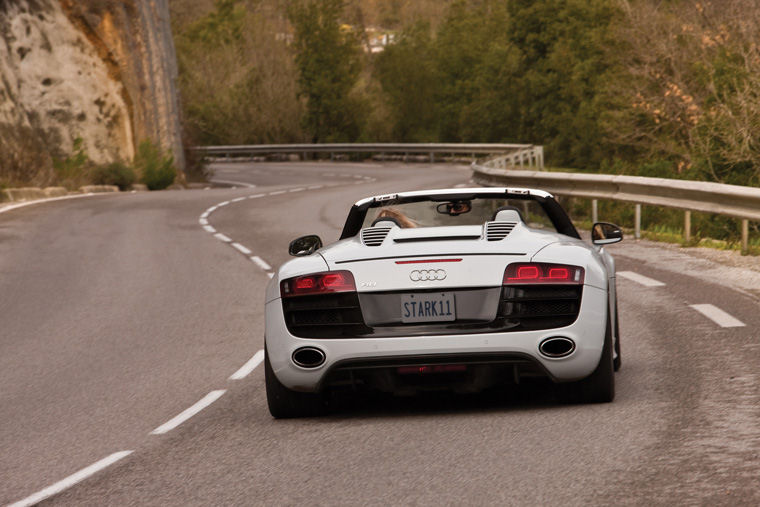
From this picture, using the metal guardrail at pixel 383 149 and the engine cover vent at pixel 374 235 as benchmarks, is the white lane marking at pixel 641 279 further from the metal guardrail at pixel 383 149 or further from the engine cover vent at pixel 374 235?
the metal guardrail at pixel 383 149

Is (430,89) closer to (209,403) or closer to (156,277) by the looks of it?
(156,277)

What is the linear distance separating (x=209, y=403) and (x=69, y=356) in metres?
2.96

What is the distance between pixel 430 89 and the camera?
89312 mm

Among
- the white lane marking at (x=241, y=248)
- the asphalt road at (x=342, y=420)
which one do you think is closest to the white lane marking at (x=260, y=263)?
the white lane marking at (x=241, y=248)

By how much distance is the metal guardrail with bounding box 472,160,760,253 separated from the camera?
48.9 ft

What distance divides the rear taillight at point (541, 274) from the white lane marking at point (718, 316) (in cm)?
352

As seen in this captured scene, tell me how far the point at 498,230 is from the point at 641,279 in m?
6.89

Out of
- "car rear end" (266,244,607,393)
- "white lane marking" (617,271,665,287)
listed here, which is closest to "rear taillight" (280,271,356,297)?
"car rear end" (266,244,607,393)

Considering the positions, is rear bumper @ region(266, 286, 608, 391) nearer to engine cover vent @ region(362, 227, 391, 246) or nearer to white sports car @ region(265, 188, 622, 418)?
white sports car @ region(265, 188, 622, 418)

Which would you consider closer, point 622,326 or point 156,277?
point 622,326

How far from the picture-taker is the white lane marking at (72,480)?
566cm

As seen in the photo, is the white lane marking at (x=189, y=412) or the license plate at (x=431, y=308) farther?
the white lane marking at (x=189, y=412)

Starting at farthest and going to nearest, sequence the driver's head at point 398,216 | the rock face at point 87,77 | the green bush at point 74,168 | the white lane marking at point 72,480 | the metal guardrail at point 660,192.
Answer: the rock face at point 87,77 < the green bush at point 74,168 < the metal guardrail at point 660,192 < the driver's head at point 398,216 < the white lane marking at point 72,480

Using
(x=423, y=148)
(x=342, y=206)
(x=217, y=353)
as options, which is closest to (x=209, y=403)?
(x=217, y=353)
